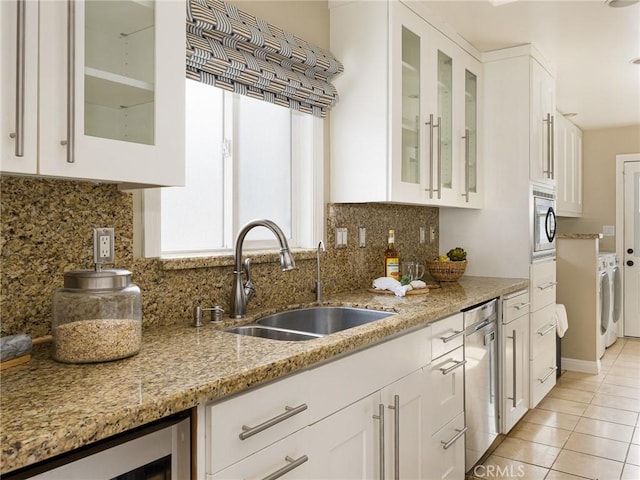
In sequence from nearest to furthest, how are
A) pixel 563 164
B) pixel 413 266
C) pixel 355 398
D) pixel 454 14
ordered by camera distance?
pixel 355 398
pixel 454 14
pixel 413 266
pixel 563 164

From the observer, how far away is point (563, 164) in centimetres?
504

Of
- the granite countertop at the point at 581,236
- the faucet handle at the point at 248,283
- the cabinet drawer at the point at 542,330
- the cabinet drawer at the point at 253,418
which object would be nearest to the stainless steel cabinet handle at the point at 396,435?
the cabinet drawer at the point at 253,418

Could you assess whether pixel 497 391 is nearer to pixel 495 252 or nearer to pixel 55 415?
pixel 495 252

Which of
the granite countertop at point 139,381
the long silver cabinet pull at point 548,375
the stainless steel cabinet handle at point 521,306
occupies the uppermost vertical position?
the granite countertop at point 139,381

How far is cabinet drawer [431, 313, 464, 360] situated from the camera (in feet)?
6.67

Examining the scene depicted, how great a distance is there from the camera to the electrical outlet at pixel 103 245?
1464 millimetres

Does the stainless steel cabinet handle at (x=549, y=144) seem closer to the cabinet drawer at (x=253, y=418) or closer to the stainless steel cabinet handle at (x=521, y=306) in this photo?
the stainless steel cabinet handle at (x=521, y=306)

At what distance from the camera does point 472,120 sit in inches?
130

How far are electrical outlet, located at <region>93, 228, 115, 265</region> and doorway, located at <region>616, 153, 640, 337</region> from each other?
18.9ft

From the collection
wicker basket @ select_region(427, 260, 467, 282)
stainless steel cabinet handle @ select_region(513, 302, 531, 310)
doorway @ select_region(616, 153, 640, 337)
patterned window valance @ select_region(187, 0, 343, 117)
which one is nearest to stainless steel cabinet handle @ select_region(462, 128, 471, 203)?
wicker basket @ select_region(427, 260, 467, 282)

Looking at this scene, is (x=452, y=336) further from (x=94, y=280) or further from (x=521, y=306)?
(x=94, y=280)

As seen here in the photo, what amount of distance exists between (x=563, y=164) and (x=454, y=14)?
2.92 meters

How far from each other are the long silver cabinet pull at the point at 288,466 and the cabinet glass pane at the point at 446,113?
1914mm

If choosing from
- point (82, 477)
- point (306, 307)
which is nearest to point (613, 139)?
point (306, 307)
